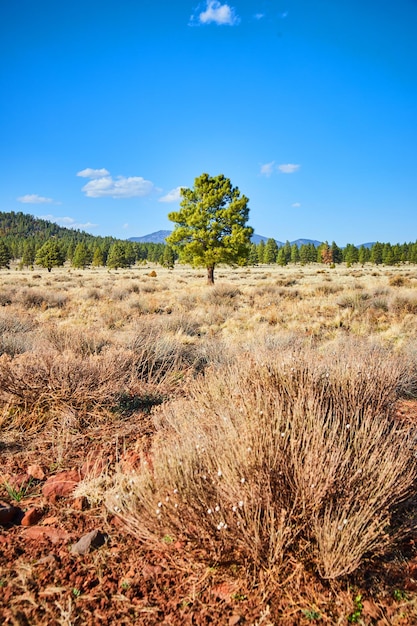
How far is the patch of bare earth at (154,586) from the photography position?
185cm

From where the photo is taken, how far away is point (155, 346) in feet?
20.6

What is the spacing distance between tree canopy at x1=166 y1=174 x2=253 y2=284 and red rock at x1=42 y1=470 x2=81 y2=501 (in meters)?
22.7

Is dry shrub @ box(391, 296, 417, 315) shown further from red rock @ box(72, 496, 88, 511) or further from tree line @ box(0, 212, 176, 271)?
tree line @ box(0, 212, 176, 271)

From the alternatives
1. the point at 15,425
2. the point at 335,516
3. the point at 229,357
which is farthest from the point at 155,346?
the point at 335,516

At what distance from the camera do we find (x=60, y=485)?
302 cm

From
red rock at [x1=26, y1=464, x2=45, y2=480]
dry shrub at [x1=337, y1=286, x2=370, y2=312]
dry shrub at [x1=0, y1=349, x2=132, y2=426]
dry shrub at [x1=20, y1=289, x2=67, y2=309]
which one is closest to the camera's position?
red rock at [x1=26, y1=464, x2=45, y2=480]

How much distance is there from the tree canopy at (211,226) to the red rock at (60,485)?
74.4 ft

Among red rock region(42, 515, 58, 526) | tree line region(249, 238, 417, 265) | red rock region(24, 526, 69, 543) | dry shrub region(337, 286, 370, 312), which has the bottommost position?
red rock region(42, 515, 58, 526)

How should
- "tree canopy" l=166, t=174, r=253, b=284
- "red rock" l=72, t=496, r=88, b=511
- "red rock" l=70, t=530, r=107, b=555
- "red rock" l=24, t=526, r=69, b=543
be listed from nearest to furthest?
"red rock" l=70, t=530, r=107, b=555, "red rock" l=24, t=526, r=69, b=543, "red rock" l=72, t=496, r=88, b=511, "tree canopy" l=166, t=174, r=253, b=284

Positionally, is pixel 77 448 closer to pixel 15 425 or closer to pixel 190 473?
pixel 15 425

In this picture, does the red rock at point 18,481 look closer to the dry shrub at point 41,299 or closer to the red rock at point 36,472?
the red rock at point 36,472

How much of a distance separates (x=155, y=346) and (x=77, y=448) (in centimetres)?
274

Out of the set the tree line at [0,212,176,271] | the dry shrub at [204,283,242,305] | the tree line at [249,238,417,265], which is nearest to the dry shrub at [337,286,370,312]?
the dry shrub at [204,283,242,305]

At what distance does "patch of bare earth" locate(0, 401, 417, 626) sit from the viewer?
1.85 meters
